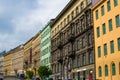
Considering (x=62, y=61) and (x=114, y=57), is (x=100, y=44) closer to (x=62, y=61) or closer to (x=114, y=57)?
(x=114, y=57)

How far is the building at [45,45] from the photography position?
118 metres

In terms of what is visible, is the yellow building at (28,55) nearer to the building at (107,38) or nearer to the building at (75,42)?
the building at (75,42)

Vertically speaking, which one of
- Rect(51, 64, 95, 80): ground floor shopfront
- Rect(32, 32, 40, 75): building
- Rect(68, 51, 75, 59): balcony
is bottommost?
Rect(51, 64, 95, 80): ground floor shopfront

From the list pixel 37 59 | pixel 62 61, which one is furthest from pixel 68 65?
pixel 37 59

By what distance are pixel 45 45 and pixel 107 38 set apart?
71.2 m

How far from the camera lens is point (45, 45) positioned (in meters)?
125

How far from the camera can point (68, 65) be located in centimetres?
8475

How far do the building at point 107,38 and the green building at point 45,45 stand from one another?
2188 inches

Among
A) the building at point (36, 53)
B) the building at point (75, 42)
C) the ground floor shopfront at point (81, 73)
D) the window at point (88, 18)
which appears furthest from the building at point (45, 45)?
the window at point (88, 18)

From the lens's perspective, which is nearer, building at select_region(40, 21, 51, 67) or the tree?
the tree

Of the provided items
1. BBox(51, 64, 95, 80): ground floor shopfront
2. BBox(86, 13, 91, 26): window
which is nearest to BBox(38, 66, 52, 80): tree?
BBox(51, 64, 95, 80): ground floor shopfront

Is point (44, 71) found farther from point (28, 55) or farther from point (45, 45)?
point (28, 55)

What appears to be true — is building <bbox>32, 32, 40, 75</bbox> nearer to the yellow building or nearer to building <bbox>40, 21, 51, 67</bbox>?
the yellow building

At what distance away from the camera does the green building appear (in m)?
118
